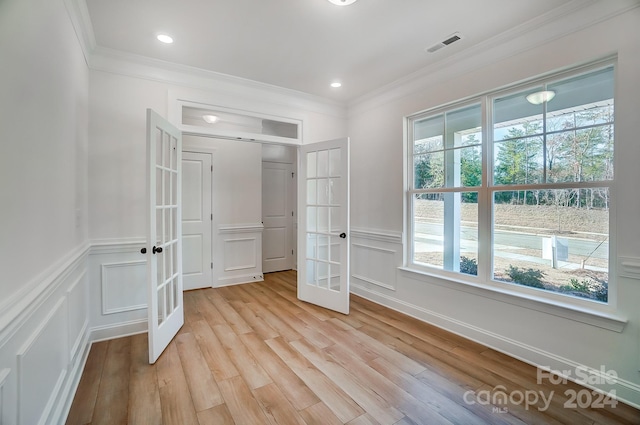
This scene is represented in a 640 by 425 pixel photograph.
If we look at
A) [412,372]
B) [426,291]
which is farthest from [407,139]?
[412,372]

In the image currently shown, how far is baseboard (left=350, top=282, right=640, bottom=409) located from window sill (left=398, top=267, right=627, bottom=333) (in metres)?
0.32

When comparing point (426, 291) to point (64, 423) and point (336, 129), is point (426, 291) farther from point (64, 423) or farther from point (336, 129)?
point (64, 423)

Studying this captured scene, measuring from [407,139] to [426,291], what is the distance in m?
1.75

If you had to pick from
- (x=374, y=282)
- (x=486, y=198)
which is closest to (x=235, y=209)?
(x=374, y=282)

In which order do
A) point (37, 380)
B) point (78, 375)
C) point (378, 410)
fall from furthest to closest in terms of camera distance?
point (78, 375), point (378, 410), point (37, 380)

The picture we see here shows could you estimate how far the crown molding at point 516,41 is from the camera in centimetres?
194

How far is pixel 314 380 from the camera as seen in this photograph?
6.66 ft

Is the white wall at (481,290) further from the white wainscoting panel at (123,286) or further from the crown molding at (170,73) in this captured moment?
the white wainscoting panel at (123,286)

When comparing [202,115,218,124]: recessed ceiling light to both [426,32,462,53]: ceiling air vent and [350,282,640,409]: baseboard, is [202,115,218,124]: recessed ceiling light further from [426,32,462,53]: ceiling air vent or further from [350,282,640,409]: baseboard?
[350,282,640,409]: baseboard

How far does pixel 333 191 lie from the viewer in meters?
3.42

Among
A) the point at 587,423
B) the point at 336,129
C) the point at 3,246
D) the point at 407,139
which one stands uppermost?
the point at 336,129

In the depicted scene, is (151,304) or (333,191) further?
(333,191)

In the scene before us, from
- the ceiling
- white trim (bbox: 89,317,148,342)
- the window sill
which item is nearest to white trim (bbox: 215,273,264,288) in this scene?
white trim (bbox: 89,317,148,342)

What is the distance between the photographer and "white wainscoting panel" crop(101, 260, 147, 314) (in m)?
2.67
